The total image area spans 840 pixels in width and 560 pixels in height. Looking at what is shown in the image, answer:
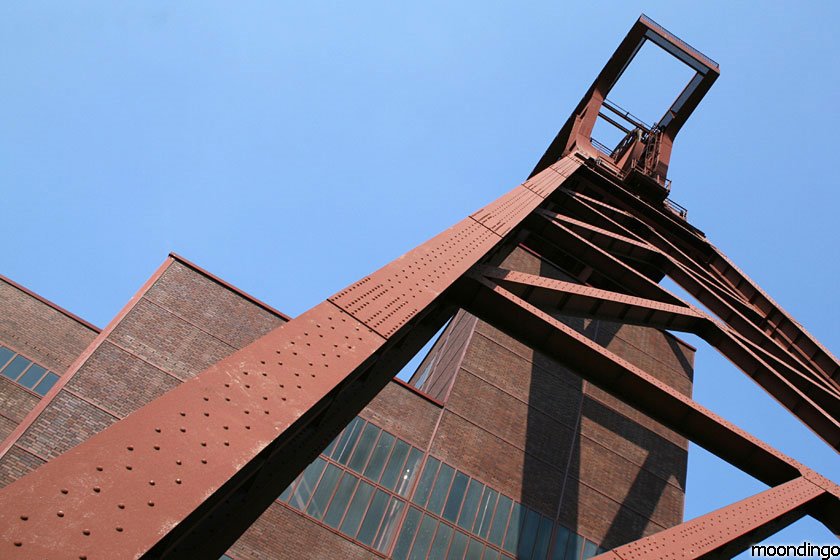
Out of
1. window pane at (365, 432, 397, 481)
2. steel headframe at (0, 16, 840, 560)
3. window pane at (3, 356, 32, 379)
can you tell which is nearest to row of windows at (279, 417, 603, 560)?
window pane at (365, 432, 397, 481)

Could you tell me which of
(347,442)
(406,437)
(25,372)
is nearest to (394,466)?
(406,437)

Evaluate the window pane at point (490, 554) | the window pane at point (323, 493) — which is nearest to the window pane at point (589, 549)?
the window pane at point (490, 554)

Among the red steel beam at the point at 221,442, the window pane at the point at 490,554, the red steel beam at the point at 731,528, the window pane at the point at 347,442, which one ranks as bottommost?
the red steel beam at the point at 221,442

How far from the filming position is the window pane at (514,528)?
16.3m

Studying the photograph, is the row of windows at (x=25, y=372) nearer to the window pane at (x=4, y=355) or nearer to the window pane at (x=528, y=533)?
the window pane at (x=4, y=355)

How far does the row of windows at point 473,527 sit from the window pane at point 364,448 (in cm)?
150

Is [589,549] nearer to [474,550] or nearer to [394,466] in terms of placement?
[474,550]

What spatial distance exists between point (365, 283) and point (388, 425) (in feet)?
40.8

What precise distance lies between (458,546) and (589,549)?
382 centimetres

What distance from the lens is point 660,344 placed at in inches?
915

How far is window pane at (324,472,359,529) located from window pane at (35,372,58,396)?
27.5 ft

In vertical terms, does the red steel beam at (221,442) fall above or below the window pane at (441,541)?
below

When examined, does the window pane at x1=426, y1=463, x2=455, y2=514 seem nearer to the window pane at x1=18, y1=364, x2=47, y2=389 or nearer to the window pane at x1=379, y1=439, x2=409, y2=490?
the window pane at x1=379, y1=439, x2=409, y2=490

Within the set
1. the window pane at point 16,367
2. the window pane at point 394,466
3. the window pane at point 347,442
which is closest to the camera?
the window pane at point 347,442
